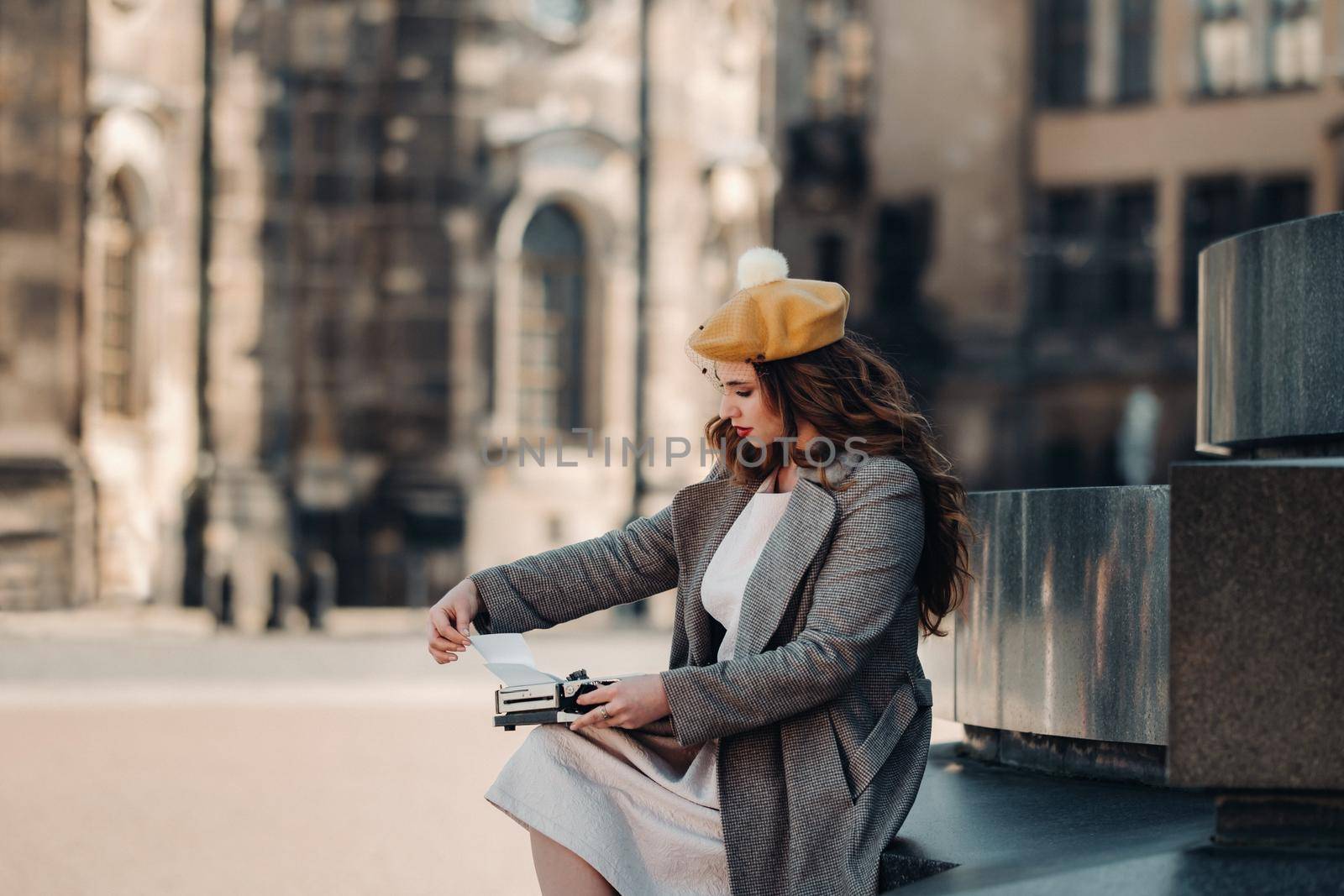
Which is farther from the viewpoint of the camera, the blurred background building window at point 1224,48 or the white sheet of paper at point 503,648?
the blurred background building window at point 1224,48

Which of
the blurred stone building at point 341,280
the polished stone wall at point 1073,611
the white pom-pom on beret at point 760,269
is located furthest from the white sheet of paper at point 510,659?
the blurred stone building at point 341,280

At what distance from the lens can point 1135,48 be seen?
28.9 m

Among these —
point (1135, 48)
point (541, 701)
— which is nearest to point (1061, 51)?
point (1135, 48)

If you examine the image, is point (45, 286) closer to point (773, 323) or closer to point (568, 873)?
point (773, 323)

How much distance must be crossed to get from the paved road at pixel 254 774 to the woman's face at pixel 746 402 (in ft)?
8.11

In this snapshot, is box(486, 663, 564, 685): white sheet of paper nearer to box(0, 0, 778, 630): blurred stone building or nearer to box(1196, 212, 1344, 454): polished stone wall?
box(1196, 212, 1344, 454): polished stone wall

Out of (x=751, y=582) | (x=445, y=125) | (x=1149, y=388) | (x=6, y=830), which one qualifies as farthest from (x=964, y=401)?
(x=751, y=582)

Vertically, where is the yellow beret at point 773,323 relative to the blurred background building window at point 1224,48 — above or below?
below

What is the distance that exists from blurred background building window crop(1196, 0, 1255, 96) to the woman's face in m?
26.7

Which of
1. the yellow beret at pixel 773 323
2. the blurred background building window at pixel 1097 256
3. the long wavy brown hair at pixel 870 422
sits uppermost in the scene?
the blurred background building window at pixel 1097 256

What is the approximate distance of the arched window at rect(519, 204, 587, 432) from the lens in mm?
19062

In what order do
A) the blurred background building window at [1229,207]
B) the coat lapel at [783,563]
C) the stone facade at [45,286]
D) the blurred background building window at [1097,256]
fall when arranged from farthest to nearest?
the blurred background building window at [1097,256], the blurred background building window at [1229,207], the stone facade at [45,286], the coat lapel at [783,563]

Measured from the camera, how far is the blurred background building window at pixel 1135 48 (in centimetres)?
2870

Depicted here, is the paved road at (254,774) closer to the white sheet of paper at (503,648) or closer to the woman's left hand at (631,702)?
the white sheet of paper at (503,648)
